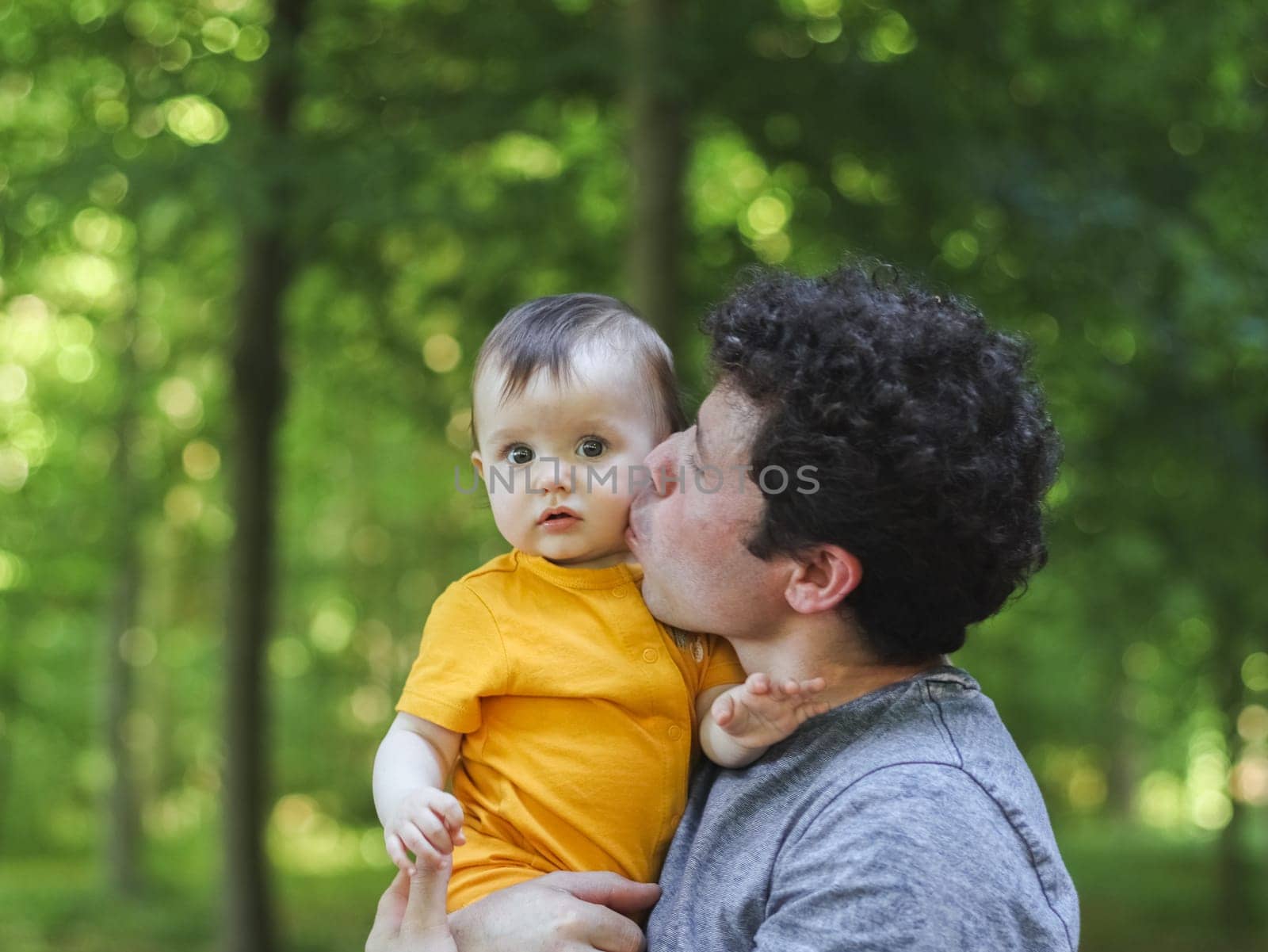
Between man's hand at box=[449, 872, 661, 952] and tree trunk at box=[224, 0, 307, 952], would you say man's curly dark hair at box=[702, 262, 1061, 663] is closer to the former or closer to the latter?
man's hand at box=[449, 872, 661, 952]

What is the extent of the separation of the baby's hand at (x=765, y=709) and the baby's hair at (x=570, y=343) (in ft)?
1.53

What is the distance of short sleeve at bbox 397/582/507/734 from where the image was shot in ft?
6.61

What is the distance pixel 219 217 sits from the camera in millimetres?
6863

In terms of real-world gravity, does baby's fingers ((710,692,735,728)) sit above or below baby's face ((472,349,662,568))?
below

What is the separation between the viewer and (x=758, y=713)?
192cm

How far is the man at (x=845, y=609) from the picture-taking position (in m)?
1.67

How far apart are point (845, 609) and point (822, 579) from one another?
0.19 feet

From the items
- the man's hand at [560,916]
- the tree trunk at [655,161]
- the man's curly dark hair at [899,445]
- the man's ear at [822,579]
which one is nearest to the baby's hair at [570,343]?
the man's curly dark hair at [899,445]

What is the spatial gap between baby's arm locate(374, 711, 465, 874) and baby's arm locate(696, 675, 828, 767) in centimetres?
39

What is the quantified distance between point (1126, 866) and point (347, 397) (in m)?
8.86

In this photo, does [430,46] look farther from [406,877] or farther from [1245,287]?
[406,877]

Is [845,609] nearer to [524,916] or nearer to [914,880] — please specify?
[914,880]

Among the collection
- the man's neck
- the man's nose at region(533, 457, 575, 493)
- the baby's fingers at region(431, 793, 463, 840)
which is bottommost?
the baby's fingers at region(431, 793, 463, 840)

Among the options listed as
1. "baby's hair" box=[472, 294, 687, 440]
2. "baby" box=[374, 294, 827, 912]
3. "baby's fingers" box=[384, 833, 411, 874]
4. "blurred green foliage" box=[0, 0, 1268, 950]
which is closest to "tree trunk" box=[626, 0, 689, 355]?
"blurred green foliage" box=[0, 0, 1268, 950]
